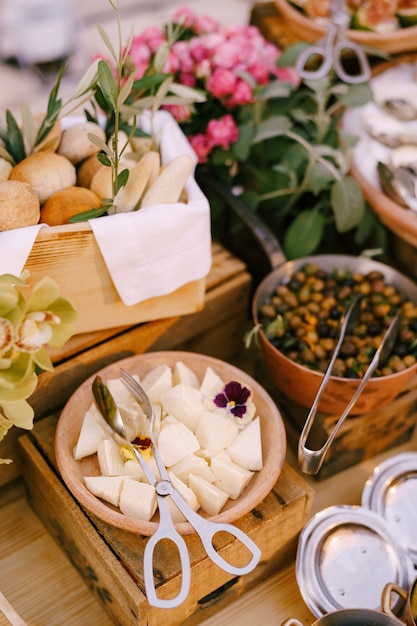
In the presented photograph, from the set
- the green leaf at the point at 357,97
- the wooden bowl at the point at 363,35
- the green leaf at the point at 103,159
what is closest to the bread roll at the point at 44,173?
the green leaf at the point at 103,159

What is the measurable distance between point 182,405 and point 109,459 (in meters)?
0.12

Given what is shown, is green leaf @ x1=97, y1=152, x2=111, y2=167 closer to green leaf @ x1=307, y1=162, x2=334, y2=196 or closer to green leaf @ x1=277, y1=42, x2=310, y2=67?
green leaf @ x1=307, y1=162, x2=334, y2=196

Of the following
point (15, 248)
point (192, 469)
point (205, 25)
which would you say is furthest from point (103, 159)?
point (205, 25)

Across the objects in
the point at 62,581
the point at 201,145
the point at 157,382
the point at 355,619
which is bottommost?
the point at 62,581

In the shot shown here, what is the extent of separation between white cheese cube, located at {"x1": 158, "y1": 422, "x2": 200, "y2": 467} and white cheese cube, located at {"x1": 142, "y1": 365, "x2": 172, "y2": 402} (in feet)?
0.23

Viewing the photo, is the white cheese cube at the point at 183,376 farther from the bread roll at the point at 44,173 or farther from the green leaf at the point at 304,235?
the green leaf at the point at 304,235

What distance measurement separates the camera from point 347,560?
870 millimetres

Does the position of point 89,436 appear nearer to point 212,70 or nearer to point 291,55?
point 212,70

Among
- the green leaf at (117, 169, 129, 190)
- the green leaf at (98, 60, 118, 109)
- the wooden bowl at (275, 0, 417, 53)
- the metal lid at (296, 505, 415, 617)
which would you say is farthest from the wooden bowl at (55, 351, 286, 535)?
the wooden bowl at (275, 0, 417, 53)

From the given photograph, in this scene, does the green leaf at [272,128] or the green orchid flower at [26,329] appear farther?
the green leaf at [272,128]

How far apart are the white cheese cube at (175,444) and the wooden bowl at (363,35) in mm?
997

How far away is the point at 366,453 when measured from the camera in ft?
3.45

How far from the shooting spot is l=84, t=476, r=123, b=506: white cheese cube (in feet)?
2.55

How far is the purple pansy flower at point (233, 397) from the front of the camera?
0.86 meters
